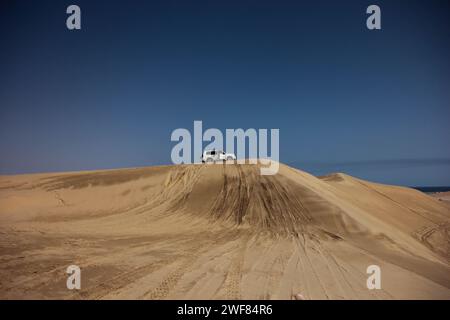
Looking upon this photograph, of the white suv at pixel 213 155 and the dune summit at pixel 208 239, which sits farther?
the white suv at pixel 213 155

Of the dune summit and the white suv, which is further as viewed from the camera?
the white suv

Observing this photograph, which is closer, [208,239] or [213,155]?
[208,239]

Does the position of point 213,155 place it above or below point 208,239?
above

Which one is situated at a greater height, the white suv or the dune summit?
the white suv

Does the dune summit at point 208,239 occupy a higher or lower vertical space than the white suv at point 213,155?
lower

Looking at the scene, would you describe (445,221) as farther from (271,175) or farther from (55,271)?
(55,271)
